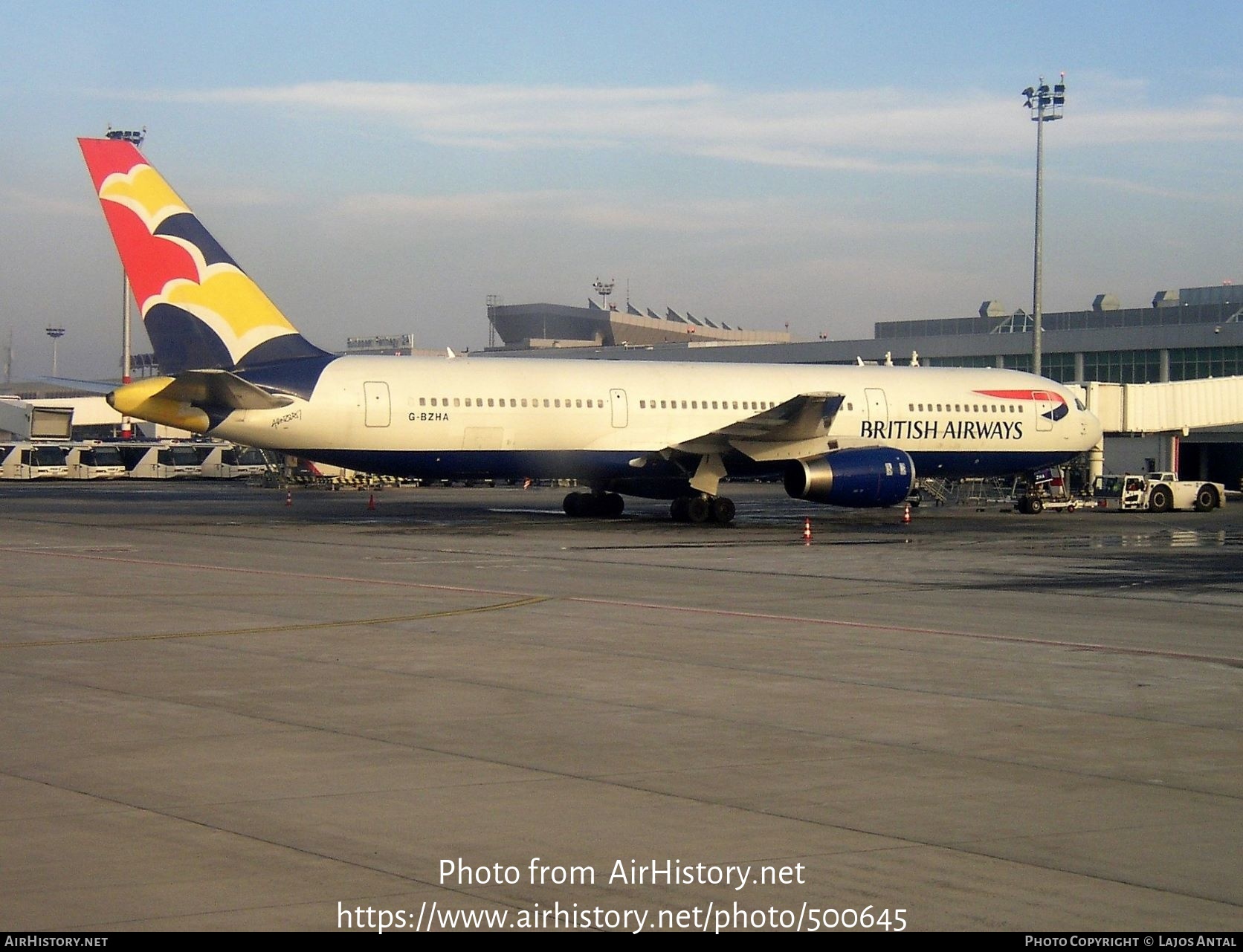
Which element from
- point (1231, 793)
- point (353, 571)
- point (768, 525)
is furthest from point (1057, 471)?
point (1231, 793)

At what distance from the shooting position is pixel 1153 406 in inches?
2073

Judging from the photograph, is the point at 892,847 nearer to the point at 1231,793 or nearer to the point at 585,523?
the point at 1231,793

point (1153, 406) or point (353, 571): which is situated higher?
point (1153, 406)

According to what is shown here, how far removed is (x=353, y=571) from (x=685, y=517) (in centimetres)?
1491

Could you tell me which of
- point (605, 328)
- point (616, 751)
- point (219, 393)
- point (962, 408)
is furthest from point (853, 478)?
point (605, 328)

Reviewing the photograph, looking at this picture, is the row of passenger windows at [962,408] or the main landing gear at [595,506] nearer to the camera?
the main landing gear at [595,506]

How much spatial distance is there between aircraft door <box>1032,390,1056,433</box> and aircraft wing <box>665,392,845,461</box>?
8.28 m

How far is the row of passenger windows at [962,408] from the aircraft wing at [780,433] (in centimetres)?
409

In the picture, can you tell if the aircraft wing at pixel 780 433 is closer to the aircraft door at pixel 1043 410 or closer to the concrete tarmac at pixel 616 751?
the aircraft door at pixel 1043 410

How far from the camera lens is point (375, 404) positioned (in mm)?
32906

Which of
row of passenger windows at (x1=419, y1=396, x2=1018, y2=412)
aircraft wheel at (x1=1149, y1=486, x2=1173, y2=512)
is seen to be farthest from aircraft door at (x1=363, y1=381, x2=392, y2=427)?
aircraft wheel at (x1=1149, y1=486, x2=1173, y2=512)

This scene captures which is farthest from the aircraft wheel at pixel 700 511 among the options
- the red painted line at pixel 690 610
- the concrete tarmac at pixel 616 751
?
the red painted line at pixel 690 610

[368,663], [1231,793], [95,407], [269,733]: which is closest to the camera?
[1231,793]

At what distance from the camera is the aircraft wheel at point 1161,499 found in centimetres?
4644
